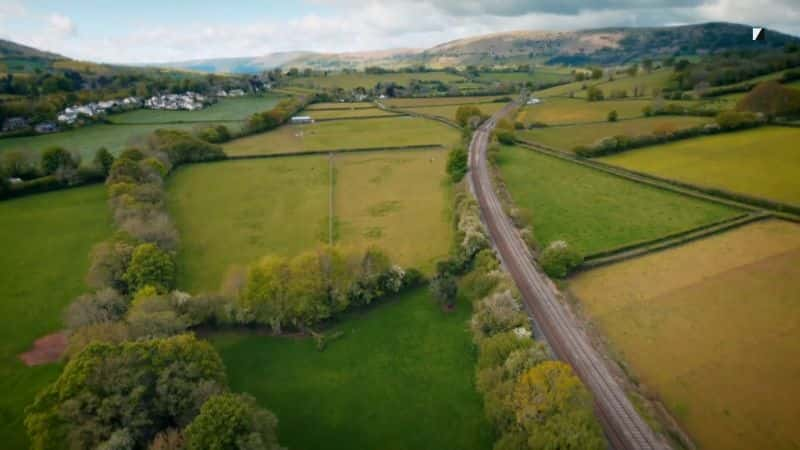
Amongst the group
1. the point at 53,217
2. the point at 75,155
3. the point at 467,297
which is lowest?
the point at 467,297

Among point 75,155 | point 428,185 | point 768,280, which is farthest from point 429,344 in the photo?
point 75,155

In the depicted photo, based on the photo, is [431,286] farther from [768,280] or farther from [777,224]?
[777,224]

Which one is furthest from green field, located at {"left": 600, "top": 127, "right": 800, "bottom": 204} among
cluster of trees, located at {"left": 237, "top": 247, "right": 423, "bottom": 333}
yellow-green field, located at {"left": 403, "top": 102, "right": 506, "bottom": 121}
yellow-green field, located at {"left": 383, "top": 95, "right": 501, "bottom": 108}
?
yellow-green field, located at {"left": 383, "top": 95, "right": 501, "bottom": 108}

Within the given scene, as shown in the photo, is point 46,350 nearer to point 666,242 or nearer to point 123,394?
point 123,394

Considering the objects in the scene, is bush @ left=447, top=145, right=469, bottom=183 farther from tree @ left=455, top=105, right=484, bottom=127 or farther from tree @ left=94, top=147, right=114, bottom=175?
tree @ left=94, top=147, right=114, bottom=175

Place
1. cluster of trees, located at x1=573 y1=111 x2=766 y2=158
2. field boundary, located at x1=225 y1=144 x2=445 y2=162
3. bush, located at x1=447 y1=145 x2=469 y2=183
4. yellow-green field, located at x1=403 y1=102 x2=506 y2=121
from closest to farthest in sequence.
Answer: bush, located at x1=447 y1=145 x2=469 y2=183
cluster of trees, located at x1=573 y1=111 x2=766 y2=158
field boundary, located at x1=225 y1=144 x2=445 y2=162
yellow-green field, located at x1=403 y1=102 x2=506 y2=121

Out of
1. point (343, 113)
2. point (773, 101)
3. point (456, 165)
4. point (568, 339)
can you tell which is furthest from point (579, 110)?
point (568, 339)
